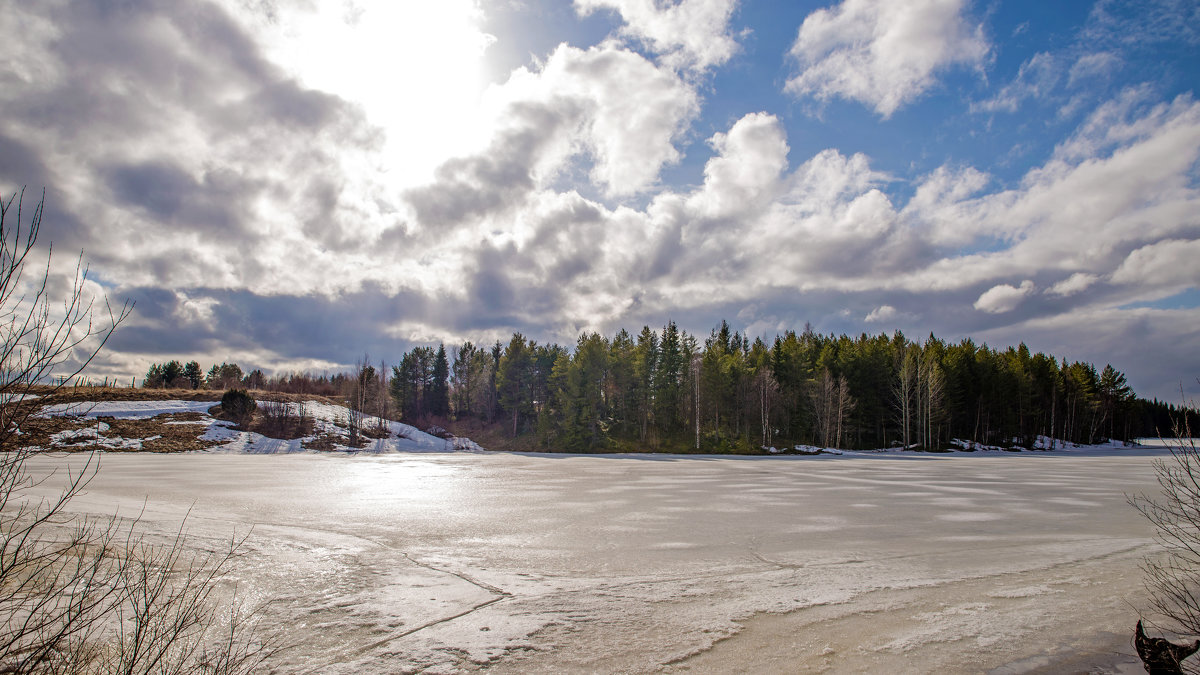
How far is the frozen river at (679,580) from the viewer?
238 inches

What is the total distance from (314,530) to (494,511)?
448cm

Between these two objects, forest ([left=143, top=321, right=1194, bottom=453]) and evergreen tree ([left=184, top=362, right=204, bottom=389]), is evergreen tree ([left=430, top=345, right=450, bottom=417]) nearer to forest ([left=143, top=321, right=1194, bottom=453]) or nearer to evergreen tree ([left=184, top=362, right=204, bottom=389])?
forest ([left=143, top=321, right=1194, bottom=453])

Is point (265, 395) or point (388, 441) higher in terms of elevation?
point (265, 395)

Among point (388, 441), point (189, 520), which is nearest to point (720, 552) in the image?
point (189, 520)

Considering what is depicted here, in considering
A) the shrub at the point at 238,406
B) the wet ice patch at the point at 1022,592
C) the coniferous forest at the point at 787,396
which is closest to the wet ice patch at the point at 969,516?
the wet ice patch at the point at 1022,592

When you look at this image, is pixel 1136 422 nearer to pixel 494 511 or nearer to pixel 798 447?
pixel 798 447

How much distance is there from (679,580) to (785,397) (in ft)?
197

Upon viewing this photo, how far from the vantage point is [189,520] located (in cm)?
Answer: 1244

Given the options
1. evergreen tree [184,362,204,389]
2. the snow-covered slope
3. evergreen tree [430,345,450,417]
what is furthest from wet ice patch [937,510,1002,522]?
evergreen tree [184,362,204,389]

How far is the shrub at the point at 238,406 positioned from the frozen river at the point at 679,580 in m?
45.7

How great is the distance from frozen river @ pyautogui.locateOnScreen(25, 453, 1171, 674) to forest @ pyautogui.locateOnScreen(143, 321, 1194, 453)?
43.5m

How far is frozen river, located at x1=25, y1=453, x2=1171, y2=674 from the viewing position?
19.8 feet

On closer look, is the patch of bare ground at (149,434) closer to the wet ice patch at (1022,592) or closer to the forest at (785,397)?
the forest at (785,397)

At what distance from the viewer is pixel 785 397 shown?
Answer: 213ft
